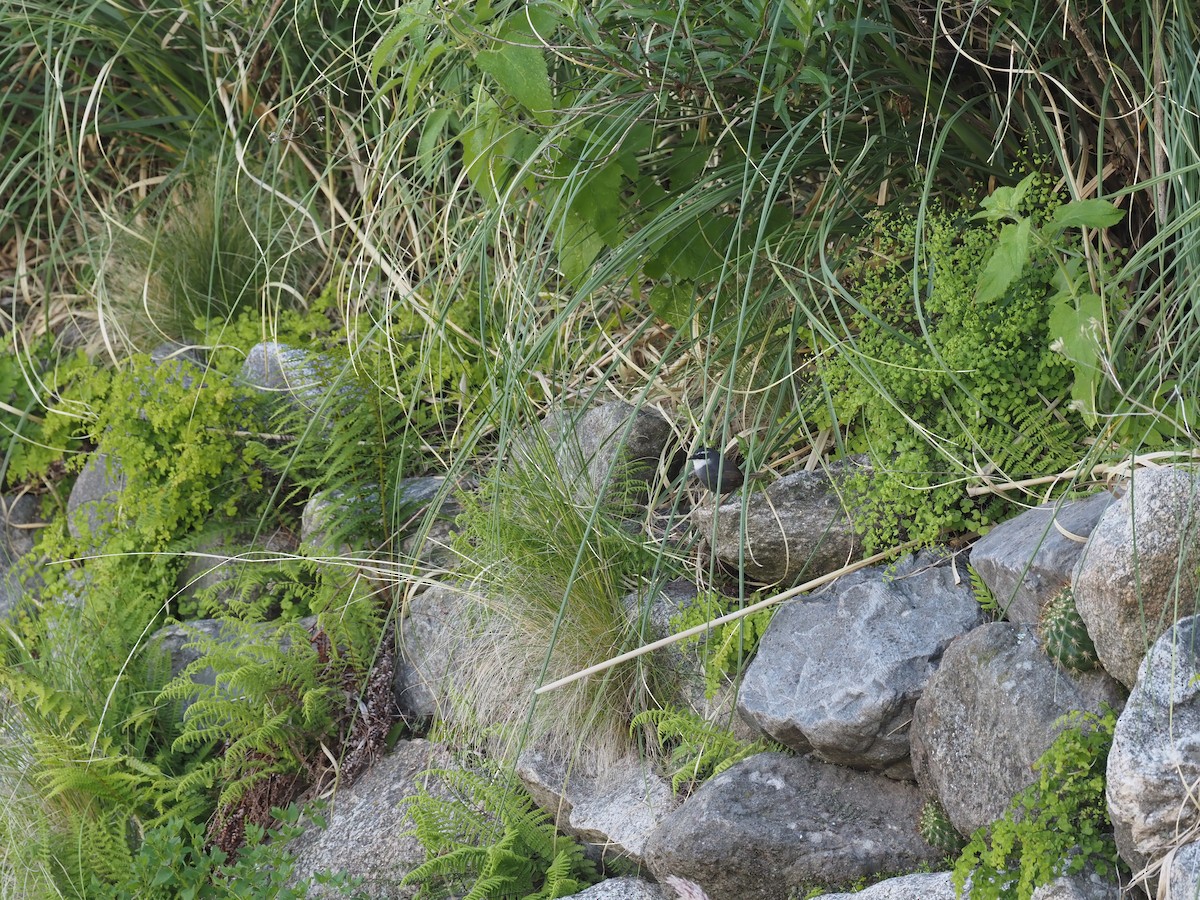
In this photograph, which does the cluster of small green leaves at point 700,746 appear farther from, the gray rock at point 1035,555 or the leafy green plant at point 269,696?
the leafy green plant at point 269,696

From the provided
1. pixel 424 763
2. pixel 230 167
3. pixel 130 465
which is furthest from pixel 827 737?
pixel 230 167

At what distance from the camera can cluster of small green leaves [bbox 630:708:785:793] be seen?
2250 millimetres

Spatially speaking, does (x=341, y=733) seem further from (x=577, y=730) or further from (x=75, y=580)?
(x=75, y=580)

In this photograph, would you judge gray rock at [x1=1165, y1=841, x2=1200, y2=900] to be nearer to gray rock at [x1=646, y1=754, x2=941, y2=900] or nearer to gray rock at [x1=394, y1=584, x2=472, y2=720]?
gray rock at [x1=646, y1=754, x2=941, y2=900]

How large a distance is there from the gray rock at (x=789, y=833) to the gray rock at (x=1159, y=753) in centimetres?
44

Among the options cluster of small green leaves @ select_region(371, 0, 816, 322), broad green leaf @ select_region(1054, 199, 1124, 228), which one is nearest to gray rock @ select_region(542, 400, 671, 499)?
cluster of small green leaves @ select_region(371, 0, 816, 322)

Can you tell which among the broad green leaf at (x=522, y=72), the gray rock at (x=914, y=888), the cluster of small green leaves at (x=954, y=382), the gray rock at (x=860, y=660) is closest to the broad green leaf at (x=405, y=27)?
the broad green leaf at (x=522, y=72)

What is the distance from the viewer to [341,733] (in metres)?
2.84

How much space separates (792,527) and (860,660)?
13.9 inches

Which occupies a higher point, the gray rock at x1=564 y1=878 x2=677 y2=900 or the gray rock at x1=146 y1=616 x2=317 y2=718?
the gray rock at x1=146 y1=616 x2=317 y2=718

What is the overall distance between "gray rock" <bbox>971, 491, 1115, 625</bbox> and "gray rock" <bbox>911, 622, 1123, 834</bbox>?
0.06 meters

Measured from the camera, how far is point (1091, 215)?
6.47ft

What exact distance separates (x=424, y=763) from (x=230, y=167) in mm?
2263

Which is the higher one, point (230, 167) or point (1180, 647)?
point (230, 167)
